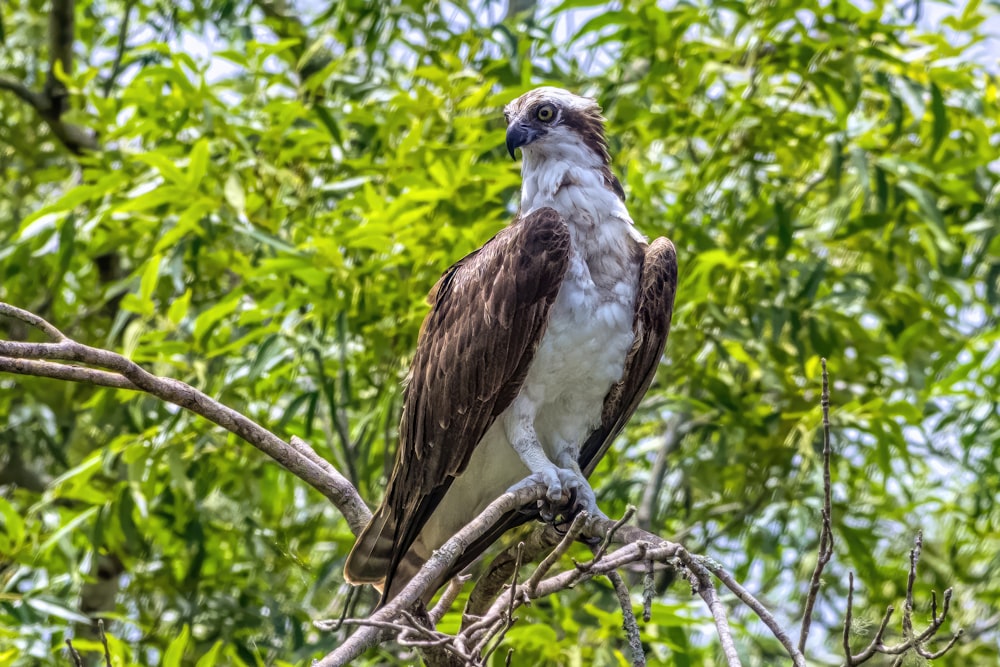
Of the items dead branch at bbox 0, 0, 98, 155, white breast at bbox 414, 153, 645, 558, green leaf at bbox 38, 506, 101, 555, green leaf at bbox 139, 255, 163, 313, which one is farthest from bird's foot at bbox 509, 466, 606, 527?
dead branch at bbox 0, 0, 98, 155

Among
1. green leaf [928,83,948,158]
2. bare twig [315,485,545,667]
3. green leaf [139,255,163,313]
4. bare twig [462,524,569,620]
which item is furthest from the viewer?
green leaf [928,83,948,158]

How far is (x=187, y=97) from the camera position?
16.7 feet

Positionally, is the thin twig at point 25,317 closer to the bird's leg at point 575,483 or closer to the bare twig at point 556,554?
the bare twig at point 556,554

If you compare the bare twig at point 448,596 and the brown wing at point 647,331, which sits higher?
the brown wing at point 647,331

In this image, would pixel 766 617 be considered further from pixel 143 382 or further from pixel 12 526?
pixel 12 526

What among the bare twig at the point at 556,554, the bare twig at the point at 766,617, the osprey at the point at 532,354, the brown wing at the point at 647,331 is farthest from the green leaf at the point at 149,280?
the bare twig at the point at 766,617

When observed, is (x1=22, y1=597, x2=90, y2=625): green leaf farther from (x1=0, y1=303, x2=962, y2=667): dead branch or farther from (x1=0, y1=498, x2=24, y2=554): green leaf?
(x1=0, y1=303, x2=962, y2=667): dead branch

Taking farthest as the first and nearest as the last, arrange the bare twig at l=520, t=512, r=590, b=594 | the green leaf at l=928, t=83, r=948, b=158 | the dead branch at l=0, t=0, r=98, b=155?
the dead branch at l=0, t=0, r=98, b=155, the green leaf at l=928, t=83, r=948, b=158, the bare twig at l=520, t=512, r=590, b=594

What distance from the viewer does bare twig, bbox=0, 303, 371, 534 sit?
2.54m

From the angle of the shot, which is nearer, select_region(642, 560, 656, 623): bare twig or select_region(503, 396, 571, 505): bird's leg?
select_region(642, 560, 656, 623): bare twig

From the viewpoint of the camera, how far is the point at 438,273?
16.6 feet

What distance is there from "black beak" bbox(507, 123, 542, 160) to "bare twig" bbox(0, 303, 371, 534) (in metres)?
1.42

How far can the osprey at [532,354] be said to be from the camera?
12.4 feet

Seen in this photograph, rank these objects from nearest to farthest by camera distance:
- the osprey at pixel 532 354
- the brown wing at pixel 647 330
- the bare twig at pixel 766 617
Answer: the bare twig at pixel 766 617
the osprey at pixel 532 354
the brown wing at pixel 647 330
